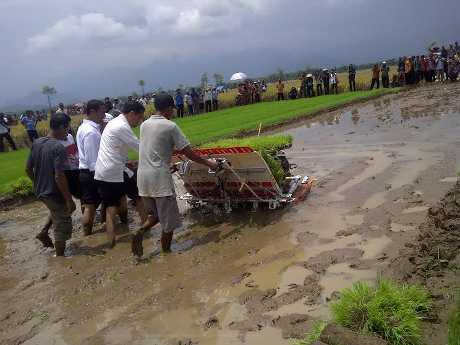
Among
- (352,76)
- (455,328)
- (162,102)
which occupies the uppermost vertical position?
(162,102)

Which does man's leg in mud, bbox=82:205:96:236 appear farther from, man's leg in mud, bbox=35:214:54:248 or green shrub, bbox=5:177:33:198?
green shrub, bbox=5:177:33:198

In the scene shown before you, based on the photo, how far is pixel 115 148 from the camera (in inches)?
266

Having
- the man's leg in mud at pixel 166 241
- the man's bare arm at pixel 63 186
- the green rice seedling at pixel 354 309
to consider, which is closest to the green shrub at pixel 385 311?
the green rice seedling at pixel 354 309

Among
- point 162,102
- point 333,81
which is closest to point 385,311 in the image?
point 162,102

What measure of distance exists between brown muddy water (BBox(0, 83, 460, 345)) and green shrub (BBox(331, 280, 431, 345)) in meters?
0.55

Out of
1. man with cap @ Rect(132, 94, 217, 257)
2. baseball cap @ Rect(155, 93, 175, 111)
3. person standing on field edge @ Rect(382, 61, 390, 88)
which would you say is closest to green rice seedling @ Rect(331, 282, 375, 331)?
man with cap @ Rect(132, 94, 217, 257)

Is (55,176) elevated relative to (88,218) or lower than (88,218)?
elevated

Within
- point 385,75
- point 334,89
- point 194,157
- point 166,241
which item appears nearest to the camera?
point 194,157

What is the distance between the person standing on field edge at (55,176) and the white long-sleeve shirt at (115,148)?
0.49 metres

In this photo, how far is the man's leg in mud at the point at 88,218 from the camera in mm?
7695

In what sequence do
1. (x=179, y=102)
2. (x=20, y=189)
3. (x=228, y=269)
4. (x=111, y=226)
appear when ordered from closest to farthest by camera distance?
(x=228, y=269)
(x=111, y=226)
(x=20, y=189)
(x=179, y=102)

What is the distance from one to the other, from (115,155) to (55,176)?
835 millimetres

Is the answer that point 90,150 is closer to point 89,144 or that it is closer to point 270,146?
point 89,144

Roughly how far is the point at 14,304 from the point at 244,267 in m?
2.59
